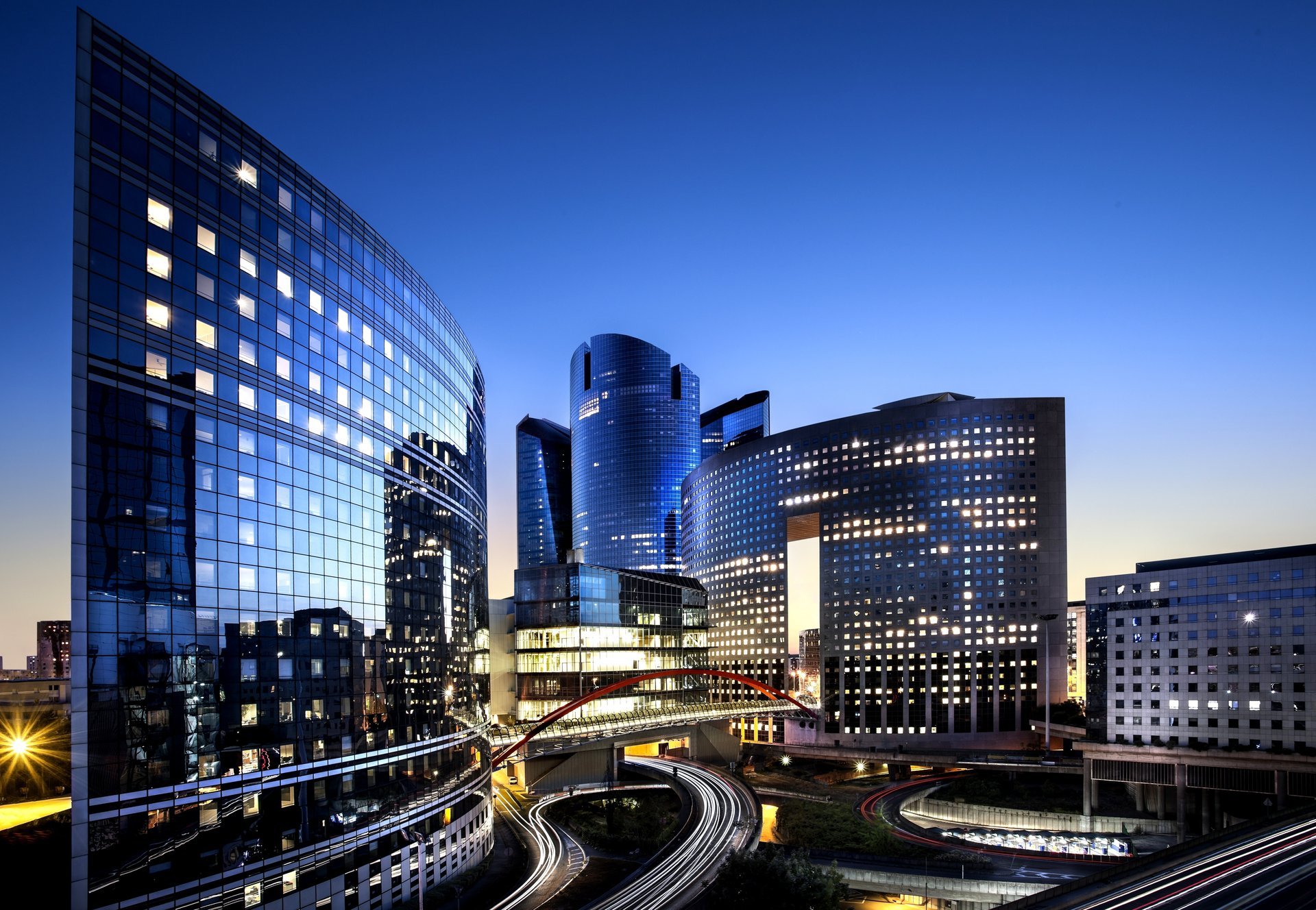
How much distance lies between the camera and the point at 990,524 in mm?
155875

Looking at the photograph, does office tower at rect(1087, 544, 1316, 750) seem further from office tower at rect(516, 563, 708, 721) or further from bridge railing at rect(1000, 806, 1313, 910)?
office tower at rect(516, 563, 708, 721)

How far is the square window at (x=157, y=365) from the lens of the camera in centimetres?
4365

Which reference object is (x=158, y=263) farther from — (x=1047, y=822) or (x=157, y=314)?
(x=1047, y=822)

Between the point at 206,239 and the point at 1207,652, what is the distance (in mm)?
112987

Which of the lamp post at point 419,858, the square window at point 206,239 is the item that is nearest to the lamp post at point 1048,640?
the lamp post at point 419,858

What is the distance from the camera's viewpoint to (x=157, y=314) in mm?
44188

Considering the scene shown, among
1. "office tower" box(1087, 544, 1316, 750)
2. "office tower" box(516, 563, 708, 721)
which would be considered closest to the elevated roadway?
"office tower" box(1087, 544, 1316, 750)

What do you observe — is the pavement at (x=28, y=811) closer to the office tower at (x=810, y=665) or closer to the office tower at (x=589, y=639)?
the office tower at (x=589, y=639)

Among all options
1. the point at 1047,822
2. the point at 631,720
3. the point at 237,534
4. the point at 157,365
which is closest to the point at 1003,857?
the point at 1047,822

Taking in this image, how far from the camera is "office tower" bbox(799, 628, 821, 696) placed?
557 ft

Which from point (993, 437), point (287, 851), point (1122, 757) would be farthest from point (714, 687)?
point (287, 851)

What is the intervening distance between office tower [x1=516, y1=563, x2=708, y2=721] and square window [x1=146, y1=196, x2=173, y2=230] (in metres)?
71.8

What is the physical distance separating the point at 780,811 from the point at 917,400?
106m

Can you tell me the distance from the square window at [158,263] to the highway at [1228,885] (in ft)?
204
